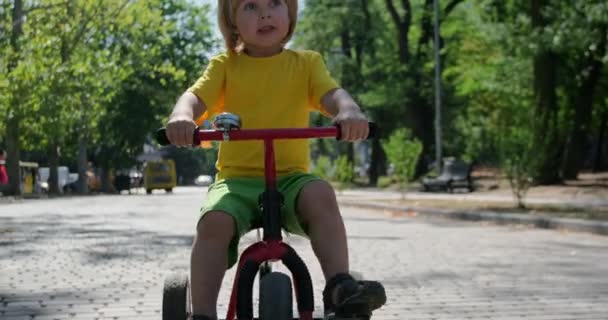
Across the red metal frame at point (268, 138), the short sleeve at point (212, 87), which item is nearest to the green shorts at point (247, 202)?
the red metal frame at point (268, 138)

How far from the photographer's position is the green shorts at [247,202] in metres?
3.04

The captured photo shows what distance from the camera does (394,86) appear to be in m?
39.5

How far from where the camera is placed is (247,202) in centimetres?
309

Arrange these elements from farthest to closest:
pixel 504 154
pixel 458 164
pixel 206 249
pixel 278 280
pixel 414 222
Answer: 1. pixel 458 164
2. pixel 504 154
3. pixel 414 222
4. pixel 206 249
5. pixel 278 280

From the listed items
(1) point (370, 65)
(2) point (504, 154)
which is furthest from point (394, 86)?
(2) point (504, 154)

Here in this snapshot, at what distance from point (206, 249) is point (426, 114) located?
127ft

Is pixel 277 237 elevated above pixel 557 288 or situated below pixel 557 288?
above

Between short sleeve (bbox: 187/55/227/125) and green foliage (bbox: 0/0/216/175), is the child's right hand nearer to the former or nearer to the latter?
short sleeve (bbox: 187/55/227/125)

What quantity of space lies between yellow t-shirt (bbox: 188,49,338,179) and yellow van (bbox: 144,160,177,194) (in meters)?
48.7

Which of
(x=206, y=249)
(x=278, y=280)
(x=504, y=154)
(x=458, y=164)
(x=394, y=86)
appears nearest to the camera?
(x=278, y=280)

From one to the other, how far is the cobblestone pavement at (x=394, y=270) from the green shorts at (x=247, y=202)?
7.55 feet

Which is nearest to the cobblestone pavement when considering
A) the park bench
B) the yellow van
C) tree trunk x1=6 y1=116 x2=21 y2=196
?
the park bench

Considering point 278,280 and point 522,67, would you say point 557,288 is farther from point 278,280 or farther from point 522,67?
point 522,67

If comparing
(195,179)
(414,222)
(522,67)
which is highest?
(522,67)
